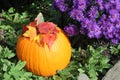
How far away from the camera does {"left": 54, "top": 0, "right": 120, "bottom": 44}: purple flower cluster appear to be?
12.8 feet

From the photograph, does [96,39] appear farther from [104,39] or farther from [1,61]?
[1,61]

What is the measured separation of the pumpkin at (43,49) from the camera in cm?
373

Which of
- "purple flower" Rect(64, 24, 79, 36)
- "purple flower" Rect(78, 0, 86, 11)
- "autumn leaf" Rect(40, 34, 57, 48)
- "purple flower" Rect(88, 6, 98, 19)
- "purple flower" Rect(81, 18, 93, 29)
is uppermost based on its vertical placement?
"purple flower" Rect(78, 0, 86, 11)

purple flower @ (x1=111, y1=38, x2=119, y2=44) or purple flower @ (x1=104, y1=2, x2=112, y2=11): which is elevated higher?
purple flower @ (x1=104, y1=2, x2=112, y2=11)

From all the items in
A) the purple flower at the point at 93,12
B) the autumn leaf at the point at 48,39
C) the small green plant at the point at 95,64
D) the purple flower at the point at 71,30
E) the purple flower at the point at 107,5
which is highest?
the purple flower at the point at 107,5

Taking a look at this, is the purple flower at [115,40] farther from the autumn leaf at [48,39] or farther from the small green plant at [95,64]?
the autumn leaf at [48,39]

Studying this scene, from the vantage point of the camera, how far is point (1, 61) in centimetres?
382

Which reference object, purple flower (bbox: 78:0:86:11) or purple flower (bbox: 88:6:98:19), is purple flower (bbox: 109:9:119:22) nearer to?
purple flower (bbox: 88:6:98:19)

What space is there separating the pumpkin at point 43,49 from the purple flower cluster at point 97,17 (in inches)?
10.4

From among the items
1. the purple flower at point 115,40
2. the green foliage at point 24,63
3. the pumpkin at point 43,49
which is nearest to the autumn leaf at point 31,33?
the pumpkin at point 43,49

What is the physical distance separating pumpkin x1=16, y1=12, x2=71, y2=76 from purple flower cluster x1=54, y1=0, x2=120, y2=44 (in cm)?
26

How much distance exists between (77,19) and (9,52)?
2.58 feet

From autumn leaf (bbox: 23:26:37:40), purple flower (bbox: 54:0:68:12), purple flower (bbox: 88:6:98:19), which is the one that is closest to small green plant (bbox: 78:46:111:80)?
purple flower (bbox: 88:6:98:19)

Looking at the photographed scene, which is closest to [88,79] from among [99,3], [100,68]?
[100,68]
